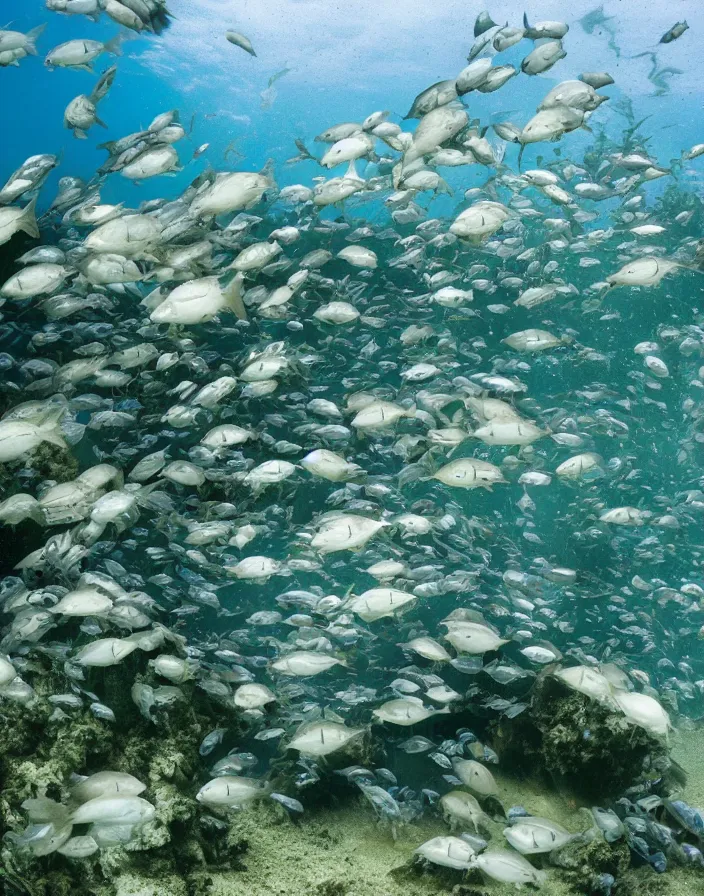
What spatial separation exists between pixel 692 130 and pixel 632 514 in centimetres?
1480

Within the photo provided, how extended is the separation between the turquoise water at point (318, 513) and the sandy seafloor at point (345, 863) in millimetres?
195

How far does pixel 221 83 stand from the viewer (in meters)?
20.7

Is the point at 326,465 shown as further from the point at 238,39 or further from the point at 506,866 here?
the point at 238,39

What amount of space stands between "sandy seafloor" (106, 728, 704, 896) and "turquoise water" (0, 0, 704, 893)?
20 centimetres

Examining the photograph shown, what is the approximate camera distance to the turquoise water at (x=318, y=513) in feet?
15.2

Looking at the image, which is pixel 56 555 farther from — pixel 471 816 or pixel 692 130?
pixel 692 130

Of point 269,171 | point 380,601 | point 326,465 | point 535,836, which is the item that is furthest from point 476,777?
point 269,171

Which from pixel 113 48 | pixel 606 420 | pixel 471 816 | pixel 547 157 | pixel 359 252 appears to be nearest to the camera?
pixel 471 816

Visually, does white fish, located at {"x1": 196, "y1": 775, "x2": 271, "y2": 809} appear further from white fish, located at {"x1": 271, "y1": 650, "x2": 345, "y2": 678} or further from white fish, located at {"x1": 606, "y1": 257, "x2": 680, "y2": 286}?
white fish, located at {"x1": 606, "y1": 257, "x2": 680, "y2": 286}

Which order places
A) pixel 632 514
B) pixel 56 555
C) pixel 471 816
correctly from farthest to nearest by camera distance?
1. pixel 632 514
2. pixel 56 555
3. pixel 471 816

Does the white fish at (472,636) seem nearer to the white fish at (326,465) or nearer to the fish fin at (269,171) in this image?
the white fish at (326,465)

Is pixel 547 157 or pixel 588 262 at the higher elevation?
pixel 588 262

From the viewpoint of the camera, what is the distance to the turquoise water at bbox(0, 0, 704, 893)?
15.2 feet

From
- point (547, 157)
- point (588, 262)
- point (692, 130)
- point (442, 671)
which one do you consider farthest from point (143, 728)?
point (547, 157)
